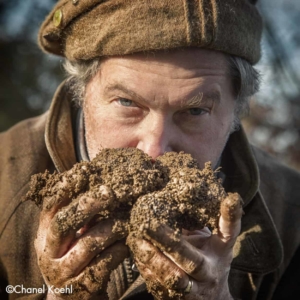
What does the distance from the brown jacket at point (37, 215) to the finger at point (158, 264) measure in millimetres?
840

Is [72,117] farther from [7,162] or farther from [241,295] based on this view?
[241,295]

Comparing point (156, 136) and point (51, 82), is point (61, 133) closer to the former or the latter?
point (156, 136)

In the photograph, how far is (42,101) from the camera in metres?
6.54

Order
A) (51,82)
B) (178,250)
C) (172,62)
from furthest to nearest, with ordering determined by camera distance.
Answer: (51,82), (172,62), (178,250)

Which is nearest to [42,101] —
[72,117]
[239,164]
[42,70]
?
[42,70]

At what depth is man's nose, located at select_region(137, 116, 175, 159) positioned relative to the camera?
2.40 m

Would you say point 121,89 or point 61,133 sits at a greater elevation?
point 121,89

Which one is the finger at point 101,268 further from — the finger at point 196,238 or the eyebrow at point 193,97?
the eyebrow at point 193,97

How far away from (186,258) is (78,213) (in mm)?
456

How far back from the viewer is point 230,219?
1.88 m

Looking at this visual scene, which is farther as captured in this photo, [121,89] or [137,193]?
[121,89]

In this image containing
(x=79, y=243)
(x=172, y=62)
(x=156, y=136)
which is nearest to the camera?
(x=79, y=243)

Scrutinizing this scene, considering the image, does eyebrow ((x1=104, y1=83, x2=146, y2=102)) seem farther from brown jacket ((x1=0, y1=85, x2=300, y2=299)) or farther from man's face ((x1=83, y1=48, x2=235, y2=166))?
brown jacket ((x1=0, y1=85, x2=300, y2=299))

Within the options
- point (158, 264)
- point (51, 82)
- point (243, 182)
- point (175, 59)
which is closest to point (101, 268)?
point (158, 264)
